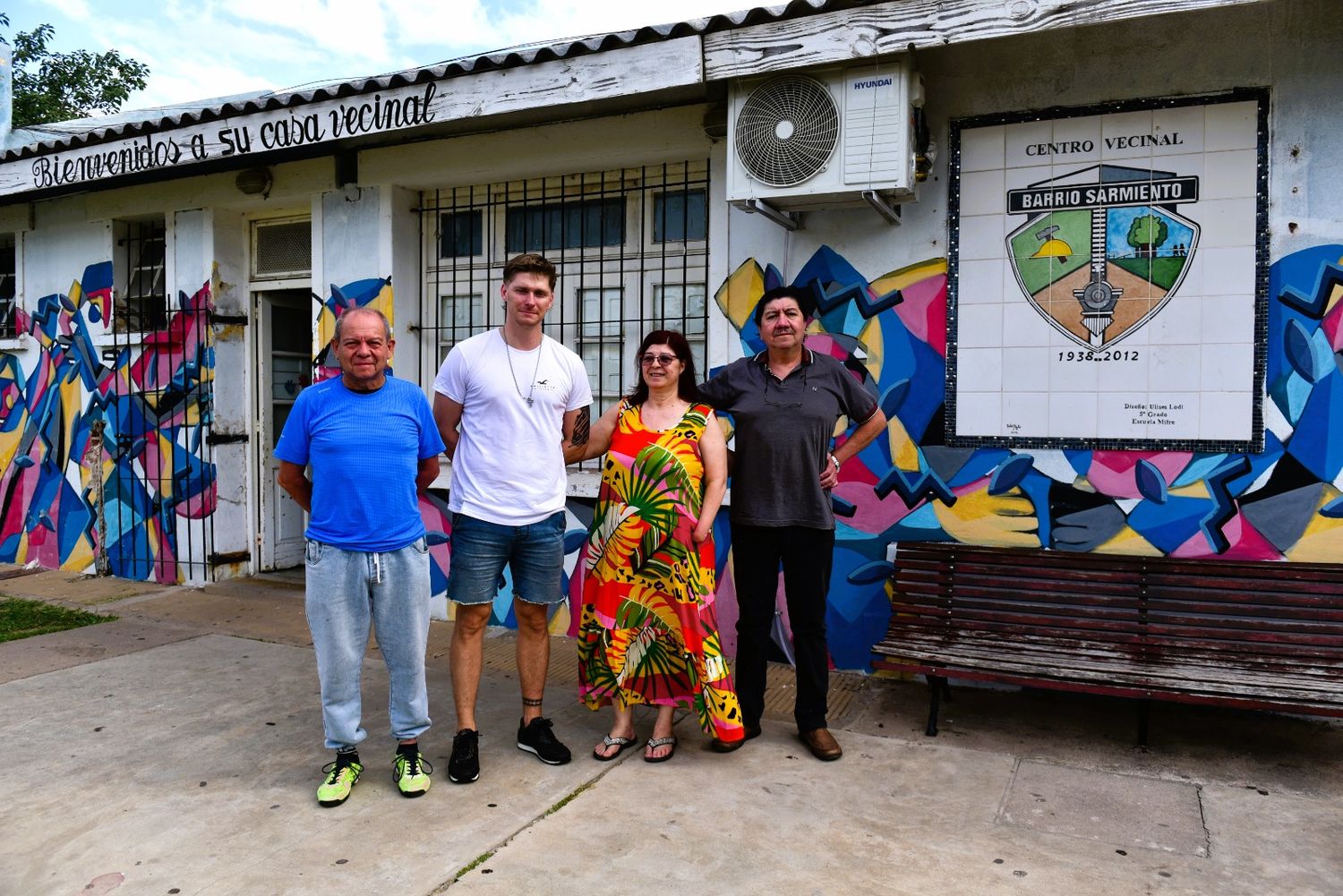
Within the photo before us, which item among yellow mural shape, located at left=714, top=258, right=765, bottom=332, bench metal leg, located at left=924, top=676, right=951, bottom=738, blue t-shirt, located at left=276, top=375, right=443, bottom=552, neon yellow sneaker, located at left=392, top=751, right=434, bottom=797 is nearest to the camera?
blue t-shirt, located at left=276, top=375, right=443, bottom=552

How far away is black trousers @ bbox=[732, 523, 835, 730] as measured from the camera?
396 centimetres

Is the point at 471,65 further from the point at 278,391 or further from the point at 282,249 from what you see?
the point at 278,391

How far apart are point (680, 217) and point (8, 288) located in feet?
20.9

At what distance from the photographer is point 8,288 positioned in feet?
28.1

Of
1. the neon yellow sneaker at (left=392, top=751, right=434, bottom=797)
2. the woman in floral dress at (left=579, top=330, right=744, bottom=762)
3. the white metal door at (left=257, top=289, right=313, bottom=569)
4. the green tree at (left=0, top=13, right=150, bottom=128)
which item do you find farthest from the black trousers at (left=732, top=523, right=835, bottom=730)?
the green tree at (left=0, top=13, right=150, bottom=128)

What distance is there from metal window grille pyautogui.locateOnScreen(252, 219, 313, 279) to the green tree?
512 inches

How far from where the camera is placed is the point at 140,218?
754cm

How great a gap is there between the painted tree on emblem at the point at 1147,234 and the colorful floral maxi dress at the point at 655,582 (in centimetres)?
217

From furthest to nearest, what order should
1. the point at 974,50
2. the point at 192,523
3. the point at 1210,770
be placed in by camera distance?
the point at 192,523 < the point at 974,50 < the point at 1210,770

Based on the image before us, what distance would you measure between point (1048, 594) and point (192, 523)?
5843 millimetres

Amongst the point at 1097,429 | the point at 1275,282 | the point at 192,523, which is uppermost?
the point at 1275,282

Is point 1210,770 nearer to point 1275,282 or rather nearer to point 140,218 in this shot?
point 1275,282

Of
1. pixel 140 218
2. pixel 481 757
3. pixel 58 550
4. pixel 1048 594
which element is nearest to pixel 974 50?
pixel 1048 594

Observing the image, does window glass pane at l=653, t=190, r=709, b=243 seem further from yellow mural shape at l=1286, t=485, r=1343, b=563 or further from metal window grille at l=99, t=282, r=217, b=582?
metal window grille at l=99, t=282, r=217, b=582
